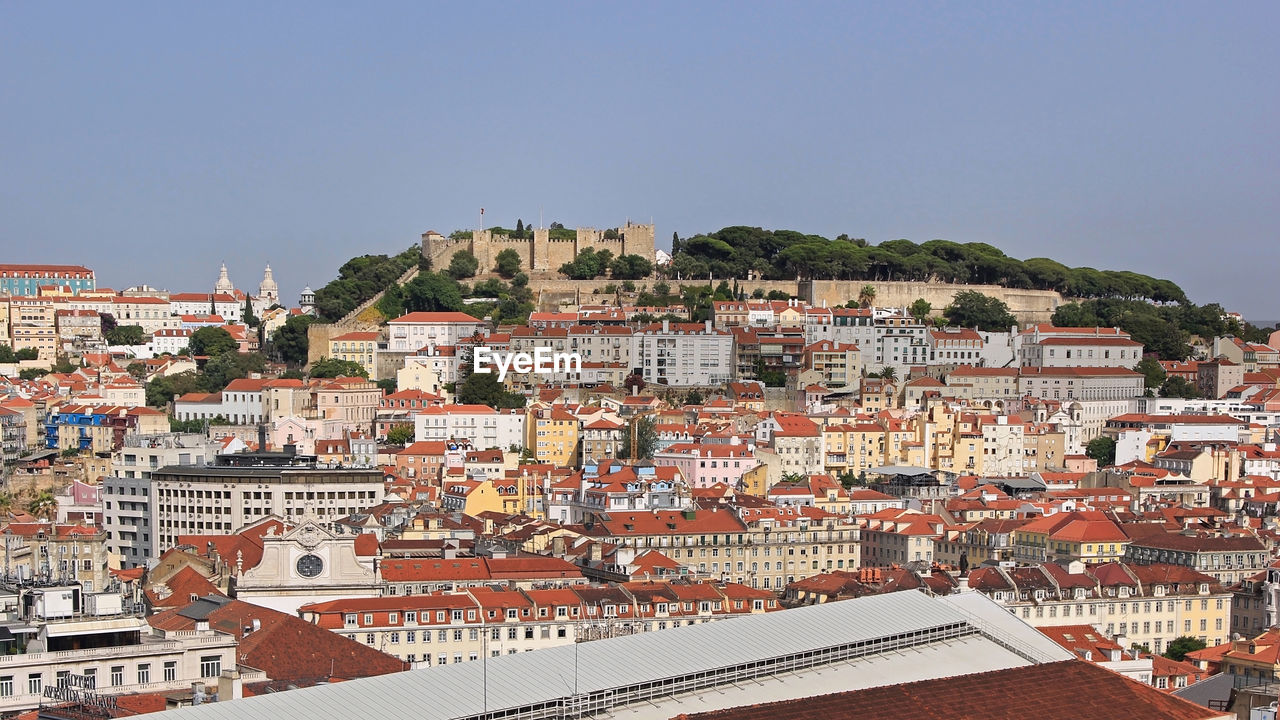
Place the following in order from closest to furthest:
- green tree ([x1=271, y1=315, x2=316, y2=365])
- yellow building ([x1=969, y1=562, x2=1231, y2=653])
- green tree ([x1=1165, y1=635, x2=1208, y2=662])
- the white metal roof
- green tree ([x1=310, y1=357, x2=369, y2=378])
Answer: the white metal roof
green tree ([x1=1165, y1=635, x2=1208, y2=662])
yellow building ([x1=969, y1=562, x2=1231, y2=653])
green tree ([x1=310, y1=357, x2=369, y2=378])
green tree ([x1=271, y1=315, x2=316, y2=365])

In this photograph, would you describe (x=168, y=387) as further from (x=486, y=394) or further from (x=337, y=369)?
(x=486, y=394)

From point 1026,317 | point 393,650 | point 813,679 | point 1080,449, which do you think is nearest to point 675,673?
point 813,679

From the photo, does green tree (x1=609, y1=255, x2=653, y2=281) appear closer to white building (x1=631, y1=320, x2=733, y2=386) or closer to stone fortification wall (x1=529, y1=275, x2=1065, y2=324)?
stone fortification wall (x1=529, y1=275, x2=1065, y2=324)

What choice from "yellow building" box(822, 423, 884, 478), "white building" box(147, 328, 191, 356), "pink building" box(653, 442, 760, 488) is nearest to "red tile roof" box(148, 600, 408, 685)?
"pink building" box(653, 442, 760, 488)

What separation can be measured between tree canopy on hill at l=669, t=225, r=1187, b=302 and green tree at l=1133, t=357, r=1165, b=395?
50.7ft

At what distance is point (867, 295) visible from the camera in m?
89.6

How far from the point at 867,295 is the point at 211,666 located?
218 feet

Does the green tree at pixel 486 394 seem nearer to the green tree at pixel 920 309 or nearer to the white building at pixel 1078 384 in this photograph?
the white building at pixel 1078 384

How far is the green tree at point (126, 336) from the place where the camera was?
3605 inches

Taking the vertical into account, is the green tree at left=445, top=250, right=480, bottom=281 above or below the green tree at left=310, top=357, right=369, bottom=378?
above

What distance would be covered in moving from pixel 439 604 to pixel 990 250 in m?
67.8

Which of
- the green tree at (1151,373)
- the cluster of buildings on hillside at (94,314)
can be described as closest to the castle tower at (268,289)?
the cluster of buildings on hillside at (94,314)

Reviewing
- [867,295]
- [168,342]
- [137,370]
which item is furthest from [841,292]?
[137,370]

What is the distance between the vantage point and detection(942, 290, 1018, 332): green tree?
281ft
